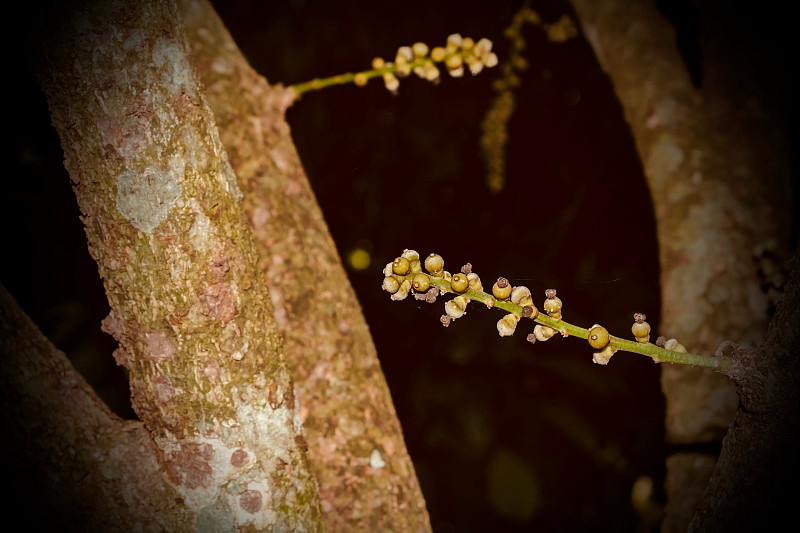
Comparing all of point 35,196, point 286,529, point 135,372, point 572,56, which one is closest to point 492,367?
point 572,56

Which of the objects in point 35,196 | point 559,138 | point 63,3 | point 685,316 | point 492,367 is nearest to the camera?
Answer: point 63,3

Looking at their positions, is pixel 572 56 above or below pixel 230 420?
above

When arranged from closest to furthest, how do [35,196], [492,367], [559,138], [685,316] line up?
[685,316] → [35,196] → [559,138] → [492,367]

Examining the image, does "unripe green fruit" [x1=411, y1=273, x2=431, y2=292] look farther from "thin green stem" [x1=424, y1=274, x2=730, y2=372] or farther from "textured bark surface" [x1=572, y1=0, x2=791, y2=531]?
"textured bark surface" [x1=572, y1=0, x2=791, y2=531]

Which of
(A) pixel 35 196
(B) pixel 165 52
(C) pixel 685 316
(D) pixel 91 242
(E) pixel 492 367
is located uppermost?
(A) pixel 35 196

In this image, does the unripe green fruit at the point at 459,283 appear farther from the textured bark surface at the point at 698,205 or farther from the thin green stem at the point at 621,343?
the textured bark surface at the point at 698,205

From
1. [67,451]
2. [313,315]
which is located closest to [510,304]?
[313,315]

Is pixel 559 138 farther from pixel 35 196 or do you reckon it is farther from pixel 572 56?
pixel 35 196
